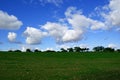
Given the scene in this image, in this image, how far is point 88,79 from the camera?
20312 millimetres

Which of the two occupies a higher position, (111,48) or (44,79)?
(111,48)

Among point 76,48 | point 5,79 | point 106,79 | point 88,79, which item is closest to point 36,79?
point 5,79

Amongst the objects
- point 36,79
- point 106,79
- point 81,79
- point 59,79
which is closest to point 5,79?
point 36,79

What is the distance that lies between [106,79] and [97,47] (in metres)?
134

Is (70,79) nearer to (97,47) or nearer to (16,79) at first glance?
(16,79)

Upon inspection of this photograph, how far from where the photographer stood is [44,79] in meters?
20.2

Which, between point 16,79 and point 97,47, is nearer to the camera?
point 16,79

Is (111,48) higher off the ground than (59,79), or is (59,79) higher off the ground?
(111,48)

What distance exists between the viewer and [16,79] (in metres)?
20.1

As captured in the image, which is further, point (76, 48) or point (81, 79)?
point (76, 48)

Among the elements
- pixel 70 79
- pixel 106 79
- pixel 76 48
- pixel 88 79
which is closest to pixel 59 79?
pixel 70 79

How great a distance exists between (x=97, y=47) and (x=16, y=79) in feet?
446

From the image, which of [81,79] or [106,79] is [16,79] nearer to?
[81,79]

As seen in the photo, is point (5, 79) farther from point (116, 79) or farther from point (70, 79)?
point (116, 79)
